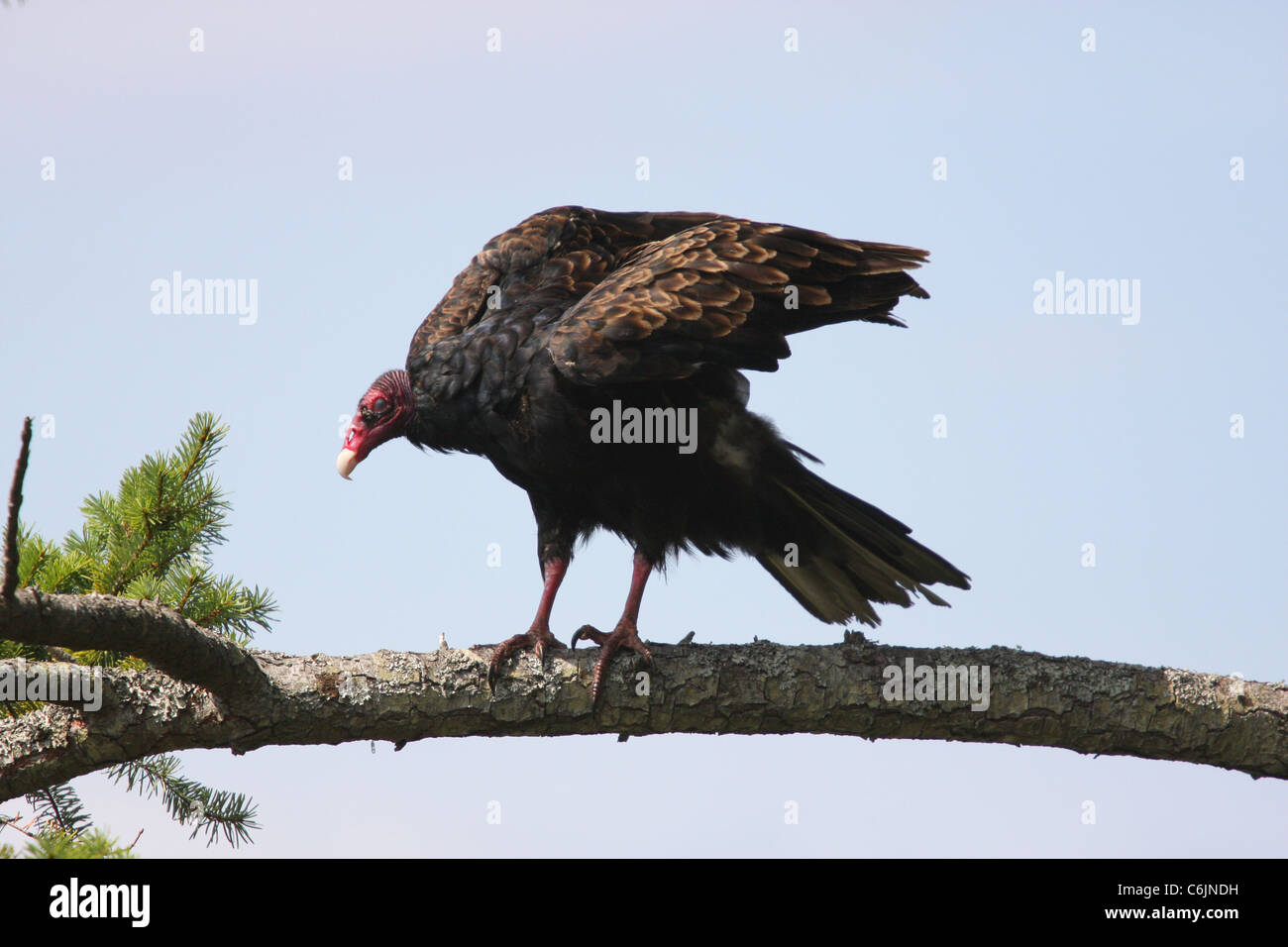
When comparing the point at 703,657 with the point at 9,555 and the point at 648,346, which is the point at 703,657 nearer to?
the point at 648,346

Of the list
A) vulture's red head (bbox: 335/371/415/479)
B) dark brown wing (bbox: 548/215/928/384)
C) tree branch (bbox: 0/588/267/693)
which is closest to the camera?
tree branch (bbox: 0/588/267/693)

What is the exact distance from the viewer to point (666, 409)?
3947 millimetres

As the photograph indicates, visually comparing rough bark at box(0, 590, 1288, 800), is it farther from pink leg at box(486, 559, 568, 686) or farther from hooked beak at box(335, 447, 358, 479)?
hooked beak at box(335, 447, 358, 479)

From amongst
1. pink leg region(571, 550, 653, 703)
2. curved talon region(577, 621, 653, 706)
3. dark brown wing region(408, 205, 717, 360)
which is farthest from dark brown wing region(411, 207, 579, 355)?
curved talon region(577, 621, 653, 706)

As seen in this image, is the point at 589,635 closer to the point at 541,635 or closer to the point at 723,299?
the point at 541,635

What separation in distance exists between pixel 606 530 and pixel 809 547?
72cm

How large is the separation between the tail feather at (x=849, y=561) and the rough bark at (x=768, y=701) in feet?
2.06

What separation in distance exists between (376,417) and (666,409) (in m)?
1.09

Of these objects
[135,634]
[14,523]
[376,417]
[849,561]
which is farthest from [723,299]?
[14,523]

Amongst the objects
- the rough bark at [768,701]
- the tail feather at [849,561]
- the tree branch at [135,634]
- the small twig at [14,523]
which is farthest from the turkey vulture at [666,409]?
the small twig at [14,523]

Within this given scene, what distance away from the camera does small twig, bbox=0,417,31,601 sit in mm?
2045

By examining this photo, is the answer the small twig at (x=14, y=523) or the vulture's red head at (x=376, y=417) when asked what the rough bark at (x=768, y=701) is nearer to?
the small twig at (x=14, y=523)

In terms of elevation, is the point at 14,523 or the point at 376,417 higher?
the point at 376,417

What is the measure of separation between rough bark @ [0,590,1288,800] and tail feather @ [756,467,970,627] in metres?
0.63
